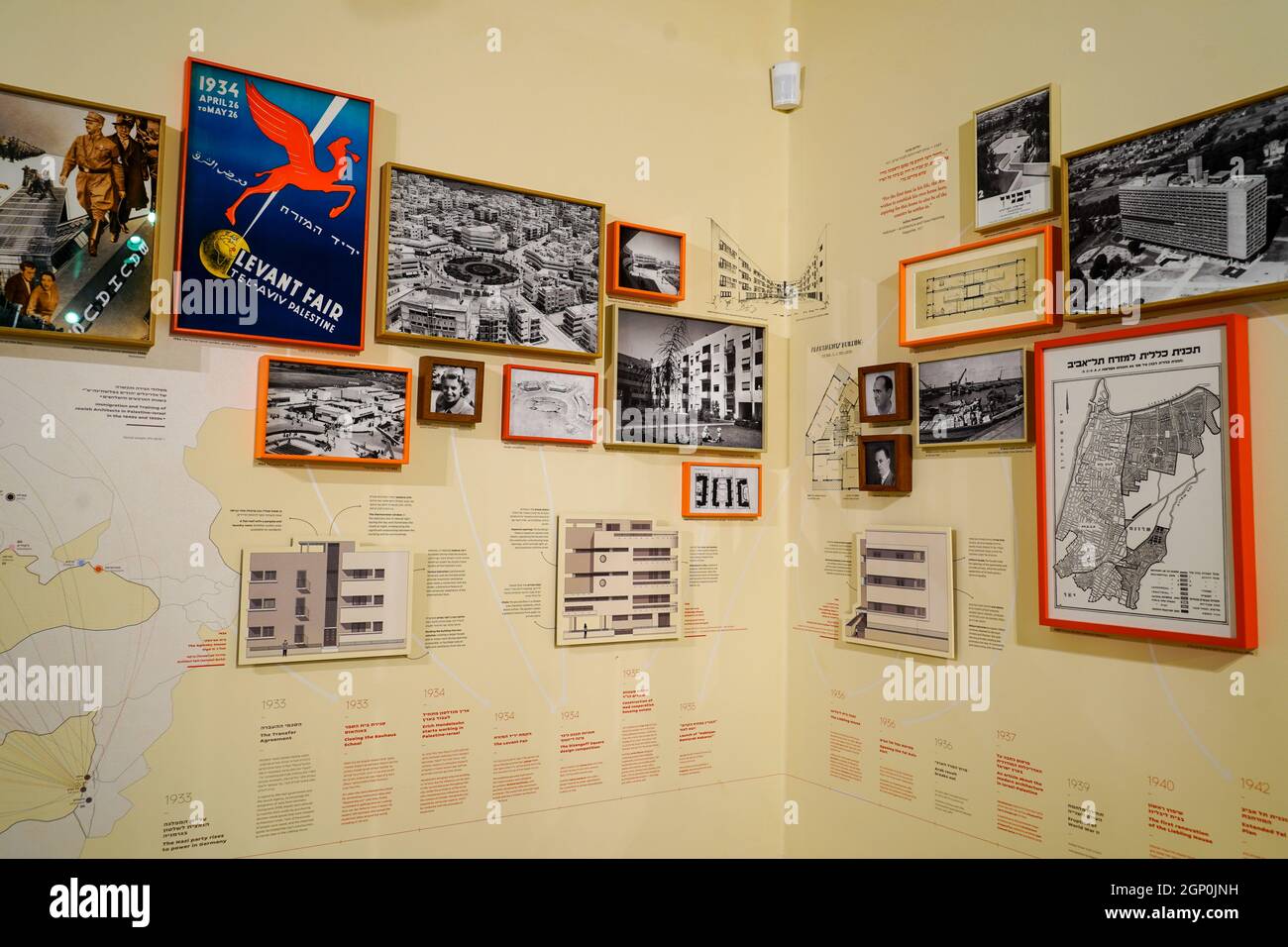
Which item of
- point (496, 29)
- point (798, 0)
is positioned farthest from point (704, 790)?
point (798, 0)

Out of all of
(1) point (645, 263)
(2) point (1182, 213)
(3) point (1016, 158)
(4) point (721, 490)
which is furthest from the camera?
(4) point (721, 490)

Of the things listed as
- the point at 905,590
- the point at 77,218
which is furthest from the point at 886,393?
the point at 77,218

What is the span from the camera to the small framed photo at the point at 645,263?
2.60 metres

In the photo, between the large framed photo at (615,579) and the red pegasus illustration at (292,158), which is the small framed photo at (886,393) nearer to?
the large framed photo at (615,579)

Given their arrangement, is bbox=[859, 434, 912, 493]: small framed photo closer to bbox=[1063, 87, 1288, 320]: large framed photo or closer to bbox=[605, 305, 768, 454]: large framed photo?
bbox=[605, 305, 768, 454]: large framed photo

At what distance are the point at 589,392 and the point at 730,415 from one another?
20.5 inches

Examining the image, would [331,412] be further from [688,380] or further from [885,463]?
[885,463]

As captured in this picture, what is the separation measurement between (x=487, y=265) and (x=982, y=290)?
4.48 ft

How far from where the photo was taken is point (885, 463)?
2506 millimetres

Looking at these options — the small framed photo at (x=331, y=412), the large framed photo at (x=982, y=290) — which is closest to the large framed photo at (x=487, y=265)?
the small framed photo at (x=331, y=412)

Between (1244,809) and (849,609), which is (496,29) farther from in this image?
(1244,809)

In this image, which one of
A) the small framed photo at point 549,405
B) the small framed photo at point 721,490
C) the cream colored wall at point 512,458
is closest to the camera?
the cream colored wall at point 512,458

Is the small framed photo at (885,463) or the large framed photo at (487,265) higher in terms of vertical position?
the large framed photo at (487,265)

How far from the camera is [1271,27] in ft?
5.84
